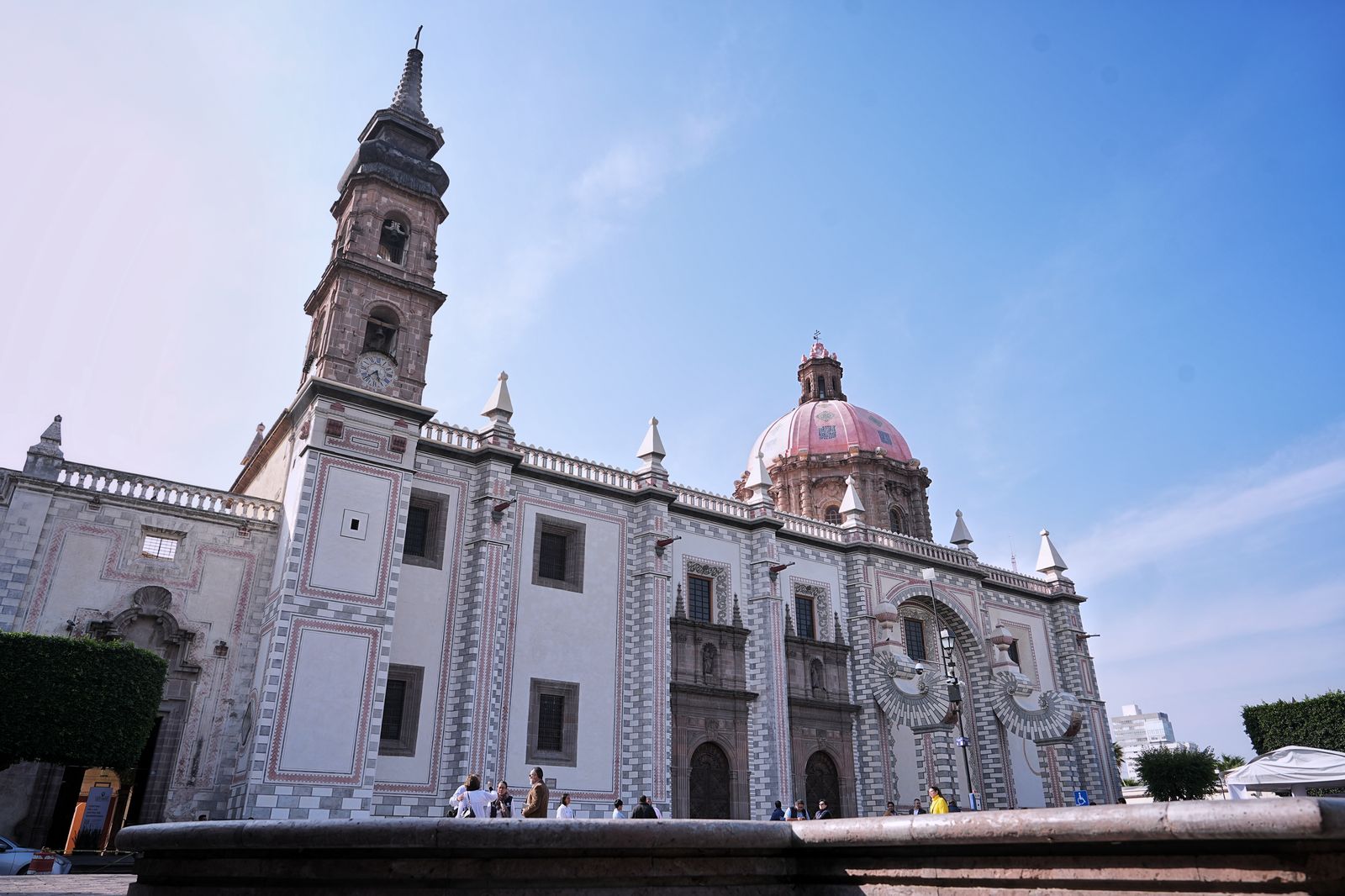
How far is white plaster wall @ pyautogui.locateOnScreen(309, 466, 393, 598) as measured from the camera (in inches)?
758

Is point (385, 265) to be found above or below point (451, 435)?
above

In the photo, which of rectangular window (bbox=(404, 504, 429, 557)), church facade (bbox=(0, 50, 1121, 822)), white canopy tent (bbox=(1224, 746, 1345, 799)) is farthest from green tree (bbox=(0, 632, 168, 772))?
white canopy tent (bbox=(1224, 746, 1345, 799))

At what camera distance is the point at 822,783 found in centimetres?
2681

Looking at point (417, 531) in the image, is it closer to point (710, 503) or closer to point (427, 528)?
point (427, 528)

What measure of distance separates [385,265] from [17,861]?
1458cm

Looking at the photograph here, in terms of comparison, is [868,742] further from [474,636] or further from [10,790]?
[10,790]

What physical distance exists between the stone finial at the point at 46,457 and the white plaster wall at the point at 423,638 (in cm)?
733

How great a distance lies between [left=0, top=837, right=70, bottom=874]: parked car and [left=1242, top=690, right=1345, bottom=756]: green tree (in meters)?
38.1

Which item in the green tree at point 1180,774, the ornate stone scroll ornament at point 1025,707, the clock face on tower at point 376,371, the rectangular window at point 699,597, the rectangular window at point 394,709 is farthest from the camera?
the green tree at point 1180,774

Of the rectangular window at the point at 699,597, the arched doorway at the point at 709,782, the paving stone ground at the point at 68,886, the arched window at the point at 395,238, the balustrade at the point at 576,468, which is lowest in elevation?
the paving stone ground at the point at 68,886

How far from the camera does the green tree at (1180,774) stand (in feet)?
124

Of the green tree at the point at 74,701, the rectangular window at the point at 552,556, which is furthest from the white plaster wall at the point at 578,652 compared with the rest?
the green tree at the point at 74,701

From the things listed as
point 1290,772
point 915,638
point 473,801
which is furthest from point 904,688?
point 473,801

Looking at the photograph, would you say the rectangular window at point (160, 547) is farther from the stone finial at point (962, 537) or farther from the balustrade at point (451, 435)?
the stone finial at point (962, 537)
